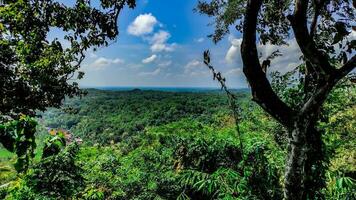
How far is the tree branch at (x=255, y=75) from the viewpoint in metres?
2.85

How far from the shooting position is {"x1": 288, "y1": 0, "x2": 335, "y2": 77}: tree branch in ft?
9.11

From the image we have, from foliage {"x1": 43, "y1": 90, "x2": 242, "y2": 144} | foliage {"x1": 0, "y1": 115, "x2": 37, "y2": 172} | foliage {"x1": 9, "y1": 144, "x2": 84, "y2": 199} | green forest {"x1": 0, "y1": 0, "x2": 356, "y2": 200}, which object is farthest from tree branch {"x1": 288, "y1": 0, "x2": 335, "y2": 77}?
foliage {"x1": 43, "y1": 90, "x2": 242, "y2": 144}

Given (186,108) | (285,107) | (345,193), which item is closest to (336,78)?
(285,107)

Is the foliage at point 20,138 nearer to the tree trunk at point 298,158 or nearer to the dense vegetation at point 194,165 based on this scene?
the dense vegetation at point 194,165

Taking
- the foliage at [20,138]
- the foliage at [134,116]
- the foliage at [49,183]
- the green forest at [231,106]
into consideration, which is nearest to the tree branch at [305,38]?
the green forest at [231,106]

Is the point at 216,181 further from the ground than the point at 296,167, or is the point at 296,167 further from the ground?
the point at 296,167

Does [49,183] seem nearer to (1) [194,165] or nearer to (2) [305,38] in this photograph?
(2) [305,38]

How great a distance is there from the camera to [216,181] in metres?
3.66

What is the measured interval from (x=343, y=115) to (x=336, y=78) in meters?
11.4

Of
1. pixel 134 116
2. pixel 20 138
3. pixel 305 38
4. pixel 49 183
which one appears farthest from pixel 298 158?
pixel 134 116

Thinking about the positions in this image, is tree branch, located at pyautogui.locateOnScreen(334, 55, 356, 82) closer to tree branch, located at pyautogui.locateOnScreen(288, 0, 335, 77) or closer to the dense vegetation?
tree branch, located at pyautogui.locateOnScreen(288, 0, 335, 77)

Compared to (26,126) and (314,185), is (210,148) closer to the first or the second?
(314,185)

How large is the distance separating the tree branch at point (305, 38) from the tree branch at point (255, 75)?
0.30 metres

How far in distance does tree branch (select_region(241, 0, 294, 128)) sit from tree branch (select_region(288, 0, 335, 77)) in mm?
295
